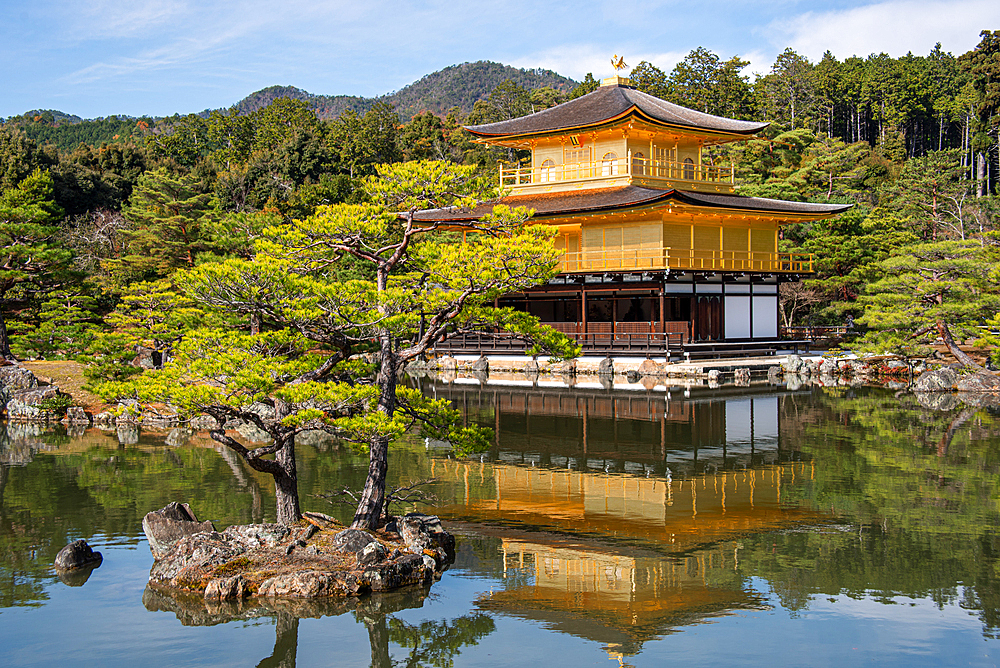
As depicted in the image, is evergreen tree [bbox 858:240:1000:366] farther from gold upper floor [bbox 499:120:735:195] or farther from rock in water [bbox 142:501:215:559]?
rock in water [bbox 142:501:215:559]

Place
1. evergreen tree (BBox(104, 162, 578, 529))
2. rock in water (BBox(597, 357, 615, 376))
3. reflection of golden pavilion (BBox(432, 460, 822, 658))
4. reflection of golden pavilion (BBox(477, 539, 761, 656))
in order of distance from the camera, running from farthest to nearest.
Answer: rock in water (BBox(597, 357, 615, 376)), evergreen tree (BBox(104, 162, 578, 529)), reflection of golden pavilion (BBox(432, 460, 822, 658)), reflection of golden pavilion (BBox(477, 539, 761, 656))

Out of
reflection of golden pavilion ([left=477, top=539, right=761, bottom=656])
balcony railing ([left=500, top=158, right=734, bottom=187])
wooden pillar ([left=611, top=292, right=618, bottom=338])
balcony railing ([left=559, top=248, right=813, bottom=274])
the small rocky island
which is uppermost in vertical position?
balcony railing ([left=500, top=158, right=734, bottom=187])

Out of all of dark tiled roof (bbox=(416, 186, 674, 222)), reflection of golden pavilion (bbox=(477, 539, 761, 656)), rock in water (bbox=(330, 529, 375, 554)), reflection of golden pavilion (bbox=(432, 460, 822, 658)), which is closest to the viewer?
reflection of golden pavilion (bbox=(477, 539, 761, 656))

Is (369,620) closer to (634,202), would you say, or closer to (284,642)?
(284,642)

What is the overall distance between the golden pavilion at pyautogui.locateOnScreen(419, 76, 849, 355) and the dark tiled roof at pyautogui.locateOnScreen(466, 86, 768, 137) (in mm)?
98

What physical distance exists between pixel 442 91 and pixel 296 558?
150 meters

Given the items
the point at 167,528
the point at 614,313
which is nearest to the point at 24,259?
the point at 167,528

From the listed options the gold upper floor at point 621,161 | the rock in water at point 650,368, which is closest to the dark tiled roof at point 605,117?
the gold upper floor at point 621,161

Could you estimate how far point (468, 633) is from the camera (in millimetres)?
8164

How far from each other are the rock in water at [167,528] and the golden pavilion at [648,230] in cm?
2321

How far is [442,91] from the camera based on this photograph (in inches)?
6004

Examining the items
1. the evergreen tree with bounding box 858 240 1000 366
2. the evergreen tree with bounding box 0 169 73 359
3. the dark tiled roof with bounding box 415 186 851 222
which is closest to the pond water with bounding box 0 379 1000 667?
the evergreen tree with bounding box 858 240 1000 366

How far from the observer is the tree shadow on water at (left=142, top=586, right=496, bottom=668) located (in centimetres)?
781

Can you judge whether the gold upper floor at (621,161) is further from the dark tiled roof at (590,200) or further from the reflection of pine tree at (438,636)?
the reflection of pine tree at (438,636)
